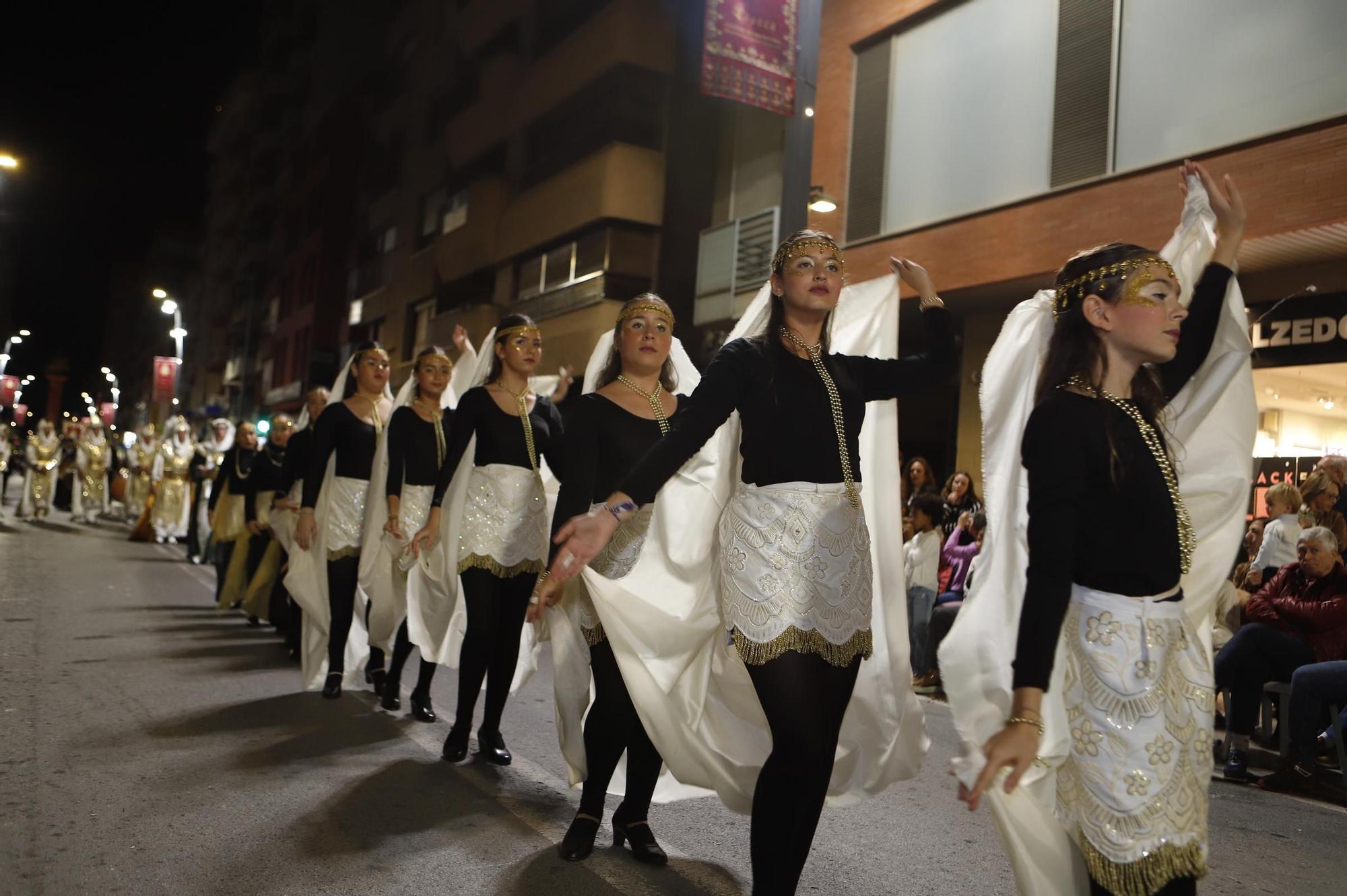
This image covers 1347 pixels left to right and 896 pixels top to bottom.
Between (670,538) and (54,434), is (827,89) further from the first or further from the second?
(54,434)

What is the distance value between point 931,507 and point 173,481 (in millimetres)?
17122

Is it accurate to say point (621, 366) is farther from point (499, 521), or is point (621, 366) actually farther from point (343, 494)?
point (343, 494)

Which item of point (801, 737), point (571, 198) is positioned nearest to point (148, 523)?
point (571, 198)

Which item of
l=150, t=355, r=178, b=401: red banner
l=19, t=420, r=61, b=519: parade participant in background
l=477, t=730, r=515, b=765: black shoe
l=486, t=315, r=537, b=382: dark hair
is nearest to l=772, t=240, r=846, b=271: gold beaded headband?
l=486, t=315, r=537, b=382: dark hair

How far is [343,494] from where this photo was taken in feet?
24.0

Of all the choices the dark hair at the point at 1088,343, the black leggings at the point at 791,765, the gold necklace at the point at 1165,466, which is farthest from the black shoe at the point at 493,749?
the gold necklace at the point at 1165,466

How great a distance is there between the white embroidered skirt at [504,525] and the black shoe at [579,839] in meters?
1.75

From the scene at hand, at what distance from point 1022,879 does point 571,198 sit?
21863mm

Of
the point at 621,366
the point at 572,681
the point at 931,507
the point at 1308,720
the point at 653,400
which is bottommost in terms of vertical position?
the point at 1308,720

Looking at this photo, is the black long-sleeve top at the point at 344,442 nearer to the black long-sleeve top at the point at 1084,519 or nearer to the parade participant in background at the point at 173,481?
the black long-sleeve top at the point at 1084,519

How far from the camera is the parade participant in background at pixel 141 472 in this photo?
24797 millimetres

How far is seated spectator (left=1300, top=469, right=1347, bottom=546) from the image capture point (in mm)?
7527

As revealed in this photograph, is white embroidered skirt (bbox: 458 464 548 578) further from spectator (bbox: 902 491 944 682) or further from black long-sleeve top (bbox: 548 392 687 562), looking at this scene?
spectator (bbox: 902 491 944 682)

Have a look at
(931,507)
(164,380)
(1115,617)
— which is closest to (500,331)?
(1115,617)
